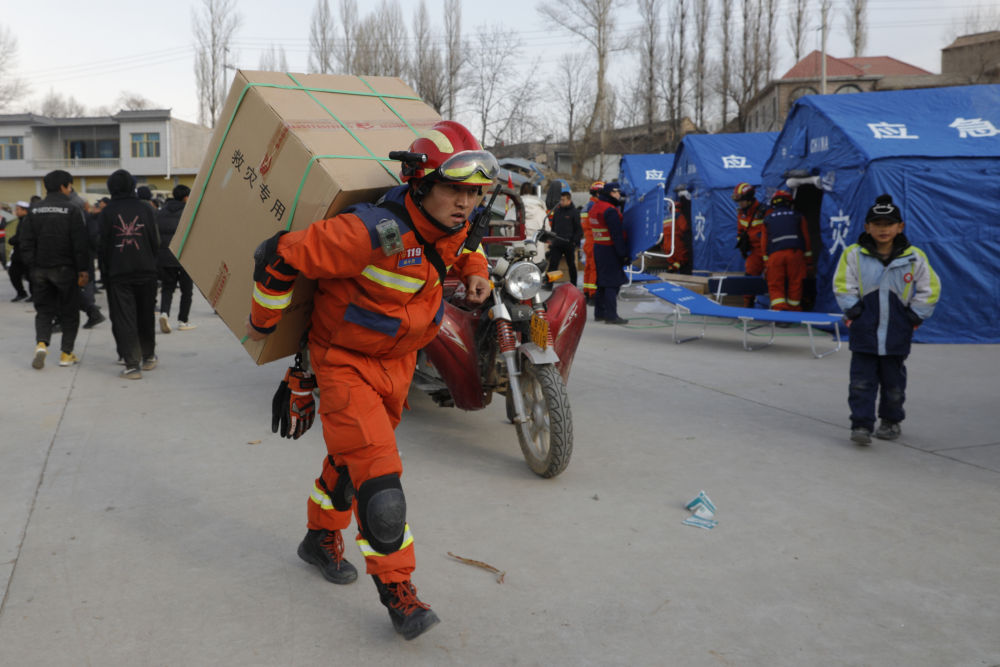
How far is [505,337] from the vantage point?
191 inches

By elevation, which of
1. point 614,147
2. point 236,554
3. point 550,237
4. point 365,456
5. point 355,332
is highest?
point 614,147

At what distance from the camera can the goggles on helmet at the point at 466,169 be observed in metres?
2.87

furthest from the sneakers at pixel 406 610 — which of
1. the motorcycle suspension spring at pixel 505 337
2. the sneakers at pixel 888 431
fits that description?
the sneakers at pixel 888 431

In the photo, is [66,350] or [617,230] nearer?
[66,350]

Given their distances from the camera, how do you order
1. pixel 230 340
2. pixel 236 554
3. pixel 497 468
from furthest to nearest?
pixel 230 340 → pixel 497 468 → pixel 236 554

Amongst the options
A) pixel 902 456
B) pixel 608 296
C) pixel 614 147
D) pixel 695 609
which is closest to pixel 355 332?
pixel 695 609

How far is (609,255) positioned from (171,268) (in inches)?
234

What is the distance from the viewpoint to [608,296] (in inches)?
472

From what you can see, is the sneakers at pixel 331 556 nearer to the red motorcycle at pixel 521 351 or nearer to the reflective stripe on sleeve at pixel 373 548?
the reflective stripe on sleeve at pixel 373 548

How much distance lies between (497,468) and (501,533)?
1.08 m

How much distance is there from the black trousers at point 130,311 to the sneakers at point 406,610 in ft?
19.2

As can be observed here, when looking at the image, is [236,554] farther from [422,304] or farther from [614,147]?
[614,147]

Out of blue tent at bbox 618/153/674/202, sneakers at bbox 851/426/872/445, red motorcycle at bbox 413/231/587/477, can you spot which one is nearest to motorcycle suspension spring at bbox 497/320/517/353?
red motorcycle at bbox 413/231/587/477

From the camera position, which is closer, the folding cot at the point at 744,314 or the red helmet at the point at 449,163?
the red helmet at the point at 449,163
